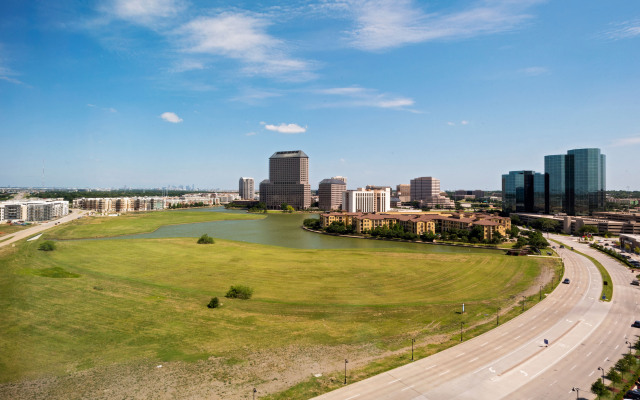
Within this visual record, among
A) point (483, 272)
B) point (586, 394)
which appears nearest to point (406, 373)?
point (586, 394)

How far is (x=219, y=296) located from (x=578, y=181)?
58688mm

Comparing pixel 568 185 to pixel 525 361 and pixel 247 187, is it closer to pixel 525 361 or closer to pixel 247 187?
pixel 525 361

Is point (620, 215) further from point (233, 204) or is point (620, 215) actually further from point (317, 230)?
point (233, 204)

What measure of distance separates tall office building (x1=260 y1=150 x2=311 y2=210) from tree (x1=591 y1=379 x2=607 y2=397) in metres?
89.2

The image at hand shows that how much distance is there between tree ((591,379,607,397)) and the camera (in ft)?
25.9

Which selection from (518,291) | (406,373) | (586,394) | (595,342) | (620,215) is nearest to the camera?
(586,394)

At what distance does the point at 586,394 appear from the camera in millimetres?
8211

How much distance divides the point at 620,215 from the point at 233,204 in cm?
9855

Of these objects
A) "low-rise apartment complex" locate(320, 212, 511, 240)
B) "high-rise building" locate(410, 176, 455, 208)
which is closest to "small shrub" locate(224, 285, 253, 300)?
"low-rise apartment complex" locate(320, 212, 511, 240)

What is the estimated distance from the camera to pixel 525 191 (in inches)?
2395

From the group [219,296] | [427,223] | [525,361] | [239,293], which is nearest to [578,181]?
[427,223]

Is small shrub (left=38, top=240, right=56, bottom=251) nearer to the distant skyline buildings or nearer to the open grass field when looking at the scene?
the open grass field

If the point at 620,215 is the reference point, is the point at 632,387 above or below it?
below

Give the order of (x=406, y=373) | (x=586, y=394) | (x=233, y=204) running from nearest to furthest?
(x=586, y=394) < (x=406, y=373) < (x=233, y=204)
